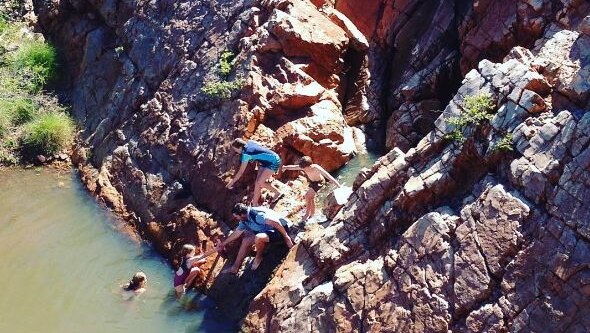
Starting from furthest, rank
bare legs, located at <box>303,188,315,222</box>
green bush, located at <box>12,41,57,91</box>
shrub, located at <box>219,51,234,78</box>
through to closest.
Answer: green bush, located at <box>12,41,57,91</box>
shrub, located at <box>219,51,234,78</box>
bare legs, located at <box>303,188,315,222</box>

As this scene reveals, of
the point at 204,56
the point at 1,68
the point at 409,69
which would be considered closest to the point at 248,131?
the point at 204,56

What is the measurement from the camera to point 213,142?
10.8 meters

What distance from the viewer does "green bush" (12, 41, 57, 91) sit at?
14.4 meters

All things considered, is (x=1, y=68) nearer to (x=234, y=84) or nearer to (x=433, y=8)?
(x=234, y=84)

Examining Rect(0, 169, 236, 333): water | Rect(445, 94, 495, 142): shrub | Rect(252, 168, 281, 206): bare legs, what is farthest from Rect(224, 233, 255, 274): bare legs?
Rect(445, 94, 495, 142): shrub

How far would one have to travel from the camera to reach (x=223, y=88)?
36.0 ft

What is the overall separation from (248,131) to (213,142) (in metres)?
0.63

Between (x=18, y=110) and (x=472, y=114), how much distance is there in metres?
9.40

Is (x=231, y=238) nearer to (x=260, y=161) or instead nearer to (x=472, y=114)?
(x=260, y=161)

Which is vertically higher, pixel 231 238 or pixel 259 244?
pixel 259 244

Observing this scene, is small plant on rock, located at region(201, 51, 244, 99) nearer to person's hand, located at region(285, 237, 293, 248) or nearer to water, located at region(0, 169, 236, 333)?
water, located at region(0, 169, 236, 333)

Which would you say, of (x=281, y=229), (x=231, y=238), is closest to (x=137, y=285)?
(x=231, y=238)

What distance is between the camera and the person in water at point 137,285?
374 inches

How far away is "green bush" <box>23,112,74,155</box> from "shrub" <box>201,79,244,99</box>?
12.0 ft
